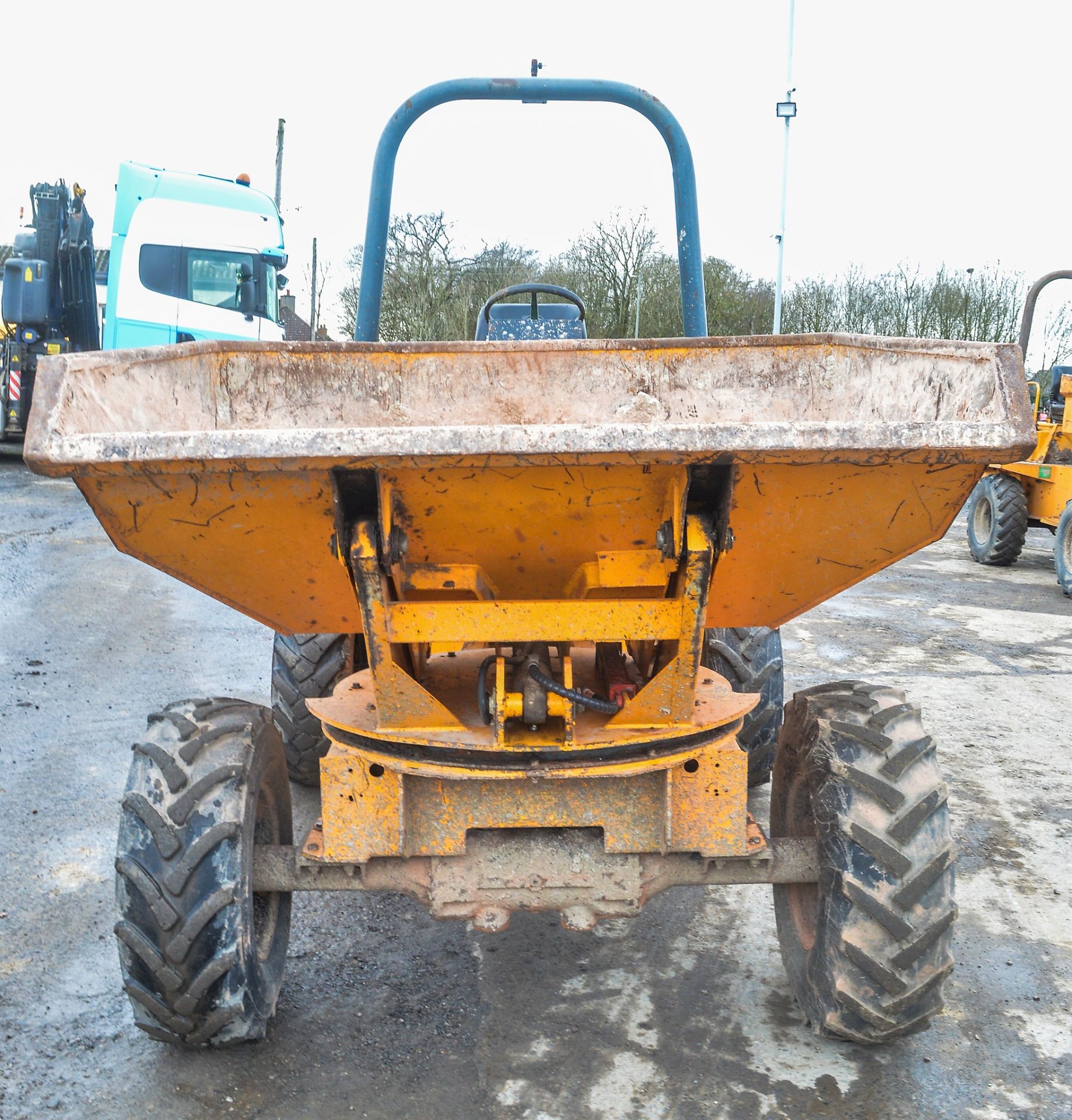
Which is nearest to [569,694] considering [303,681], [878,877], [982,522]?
[878,877]

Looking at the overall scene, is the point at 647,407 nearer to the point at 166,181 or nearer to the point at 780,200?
the point at 166,181

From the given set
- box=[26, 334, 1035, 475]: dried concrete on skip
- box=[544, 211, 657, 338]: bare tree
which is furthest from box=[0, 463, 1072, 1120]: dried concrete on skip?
box=[544, 211, 657, 338]: bare tree

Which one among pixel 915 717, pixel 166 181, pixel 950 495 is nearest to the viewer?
pixel 950 495

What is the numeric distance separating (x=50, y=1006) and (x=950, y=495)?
2.42 meters

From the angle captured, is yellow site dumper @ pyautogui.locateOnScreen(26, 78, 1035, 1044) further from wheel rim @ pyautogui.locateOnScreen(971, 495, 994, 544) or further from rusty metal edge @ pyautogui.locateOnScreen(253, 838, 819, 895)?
wheel rim @ pyautogui.locateOnScreen(971, 495, 994, 544)

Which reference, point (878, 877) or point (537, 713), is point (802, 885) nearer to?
point (878, 877)

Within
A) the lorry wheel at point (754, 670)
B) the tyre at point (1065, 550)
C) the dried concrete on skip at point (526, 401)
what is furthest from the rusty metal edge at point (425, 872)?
the tyre at point (1065, 550)

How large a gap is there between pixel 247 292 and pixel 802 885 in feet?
37.4

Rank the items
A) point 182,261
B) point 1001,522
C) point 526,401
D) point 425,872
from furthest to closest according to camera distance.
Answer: point 182,261, point 1001,522, point 526,401, point 425,872

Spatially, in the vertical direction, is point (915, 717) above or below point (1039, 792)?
above

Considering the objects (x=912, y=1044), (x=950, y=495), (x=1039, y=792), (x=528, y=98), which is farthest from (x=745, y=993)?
(x=528, y=98)

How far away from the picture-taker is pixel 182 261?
12.5 m

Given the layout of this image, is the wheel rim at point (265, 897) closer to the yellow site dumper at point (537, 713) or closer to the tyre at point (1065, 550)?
the yellow site dumper at point (537, 713)

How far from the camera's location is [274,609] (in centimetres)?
→ 259
